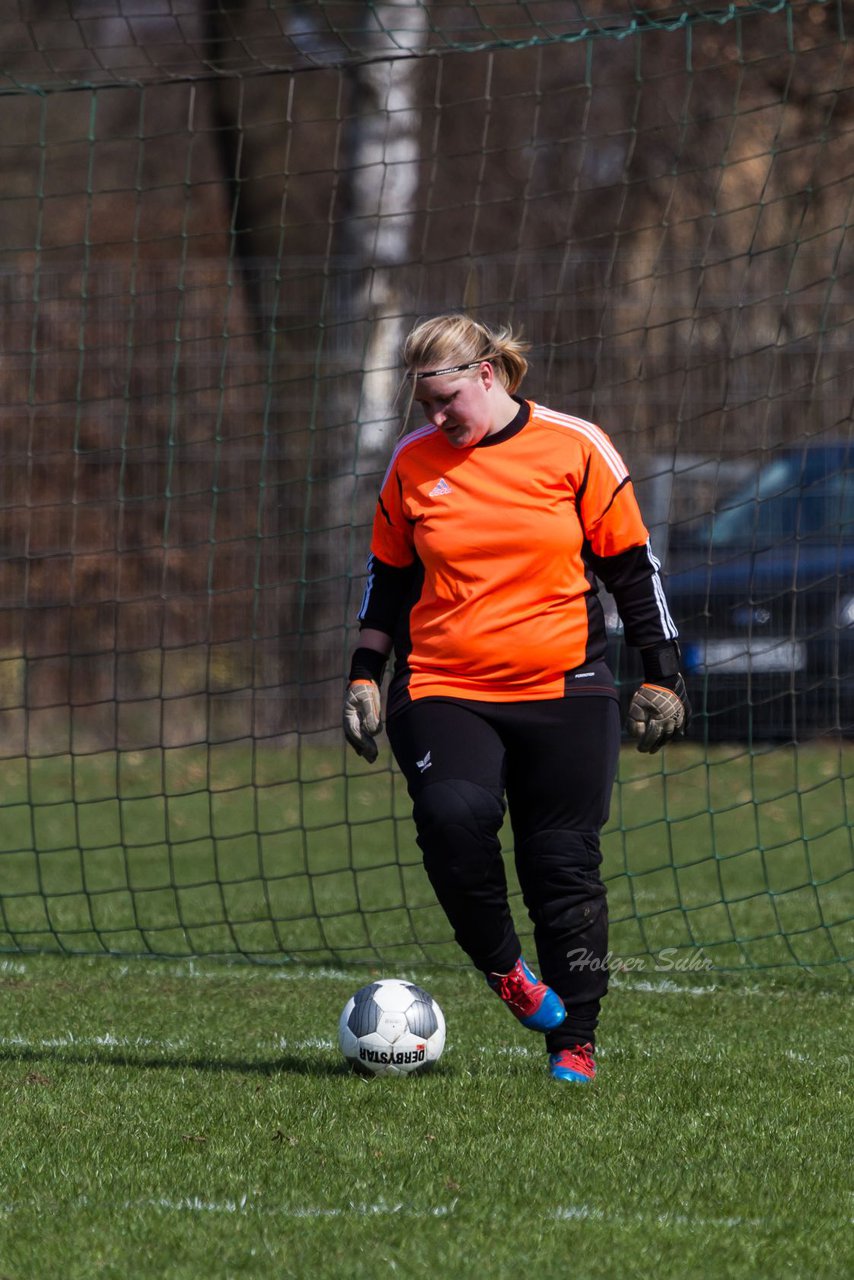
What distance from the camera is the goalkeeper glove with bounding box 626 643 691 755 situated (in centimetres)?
412

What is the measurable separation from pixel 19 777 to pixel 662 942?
20.4ft

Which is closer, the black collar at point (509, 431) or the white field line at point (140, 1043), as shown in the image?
the black collar at point (509, 431)


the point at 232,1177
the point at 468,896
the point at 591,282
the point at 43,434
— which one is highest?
the point at 591,282

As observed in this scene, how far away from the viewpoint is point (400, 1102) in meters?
3.91

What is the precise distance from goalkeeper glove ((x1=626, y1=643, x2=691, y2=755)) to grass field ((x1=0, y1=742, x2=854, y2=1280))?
817 millimetres

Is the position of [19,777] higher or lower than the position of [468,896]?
lower

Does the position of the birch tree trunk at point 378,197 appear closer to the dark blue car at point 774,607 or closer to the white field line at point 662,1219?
the dark blue car at point 774,607

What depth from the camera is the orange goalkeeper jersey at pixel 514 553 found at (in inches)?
159

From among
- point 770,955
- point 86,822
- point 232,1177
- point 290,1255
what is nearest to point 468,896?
point 232,1177

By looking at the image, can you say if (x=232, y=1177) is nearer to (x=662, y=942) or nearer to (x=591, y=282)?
(x=662, y=942)

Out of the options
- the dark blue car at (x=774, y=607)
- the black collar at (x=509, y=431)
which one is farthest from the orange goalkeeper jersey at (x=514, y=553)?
the dark blue car at (x=774, y=607)

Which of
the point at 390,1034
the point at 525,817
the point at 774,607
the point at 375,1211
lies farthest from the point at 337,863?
the point at 375,1211

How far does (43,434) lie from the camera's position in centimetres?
1204

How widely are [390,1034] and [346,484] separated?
26.9 ft
